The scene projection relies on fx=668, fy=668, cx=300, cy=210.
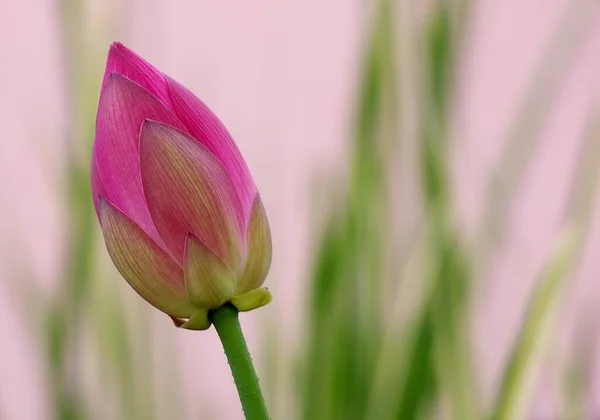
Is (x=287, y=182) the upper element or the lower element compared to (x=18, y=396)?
upper

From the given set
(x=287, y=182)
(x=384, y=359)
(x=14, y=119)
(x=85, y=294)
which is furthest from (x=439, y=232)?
(x=14, y=119)

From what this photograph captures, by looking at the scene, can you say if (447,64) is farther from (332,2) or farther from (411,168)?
(332,2)

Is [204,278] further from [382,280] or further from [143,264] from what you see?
[382,280]

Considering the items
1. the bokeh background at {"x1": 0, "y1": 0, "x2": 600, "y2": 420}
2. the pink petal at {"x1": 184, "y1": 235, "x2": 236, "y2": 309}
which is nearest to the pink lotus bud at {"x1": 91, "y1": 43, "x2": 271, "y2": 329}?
the pink petal at {"x1": 184, "y1": 235, "x2": 236, "y2": 309}

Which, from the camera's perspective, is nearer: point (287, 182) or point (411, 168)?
point (411, 168)

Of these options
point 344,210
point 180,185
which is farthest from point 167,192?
point 344,210

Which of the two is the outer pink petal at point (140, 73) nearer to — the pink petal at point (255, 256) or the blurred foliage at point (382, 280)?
the pink petal at point (255, 256)

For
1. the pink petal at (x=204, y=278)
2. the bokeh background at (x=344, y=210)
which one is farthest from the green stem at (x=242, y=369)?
the bokeh background at (x=344, y=210)
